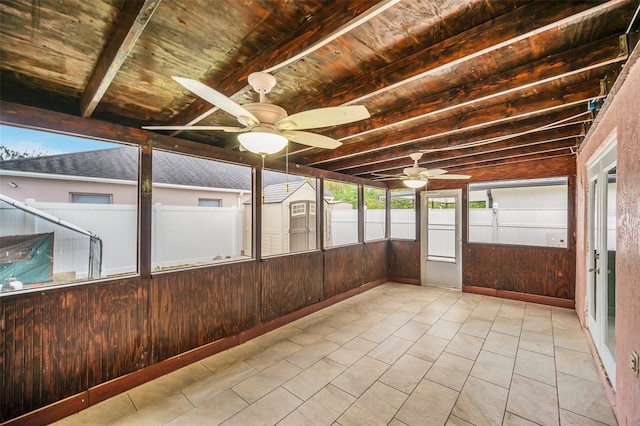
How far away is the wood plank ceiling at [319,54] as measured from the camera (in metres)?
1.35

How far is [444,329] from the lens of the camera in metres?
3.71

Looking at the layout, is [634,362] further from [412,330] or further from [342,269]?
[342,269]

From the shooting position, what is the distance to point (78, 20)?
1.39 meters

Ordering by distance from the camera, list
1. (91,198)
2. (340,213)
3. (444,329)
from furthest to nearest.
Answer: (340,213) → (444,329) → (91,198)

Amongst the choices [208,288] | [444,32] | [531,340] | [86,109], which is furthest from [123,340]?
[531,340]

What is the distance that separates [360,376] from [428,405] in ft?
2.09

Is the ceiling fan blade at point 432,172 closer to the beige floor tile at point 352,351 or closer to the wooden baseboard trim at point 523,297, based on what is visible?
the beige floor tile at point 352,351

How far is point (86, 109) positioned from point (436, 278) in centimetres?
621

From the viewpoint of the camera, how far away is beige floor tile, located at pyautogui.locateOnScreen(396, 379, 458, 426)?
2.08 meters

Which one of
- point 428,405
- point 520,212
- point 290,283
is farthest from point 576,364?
point 290,283

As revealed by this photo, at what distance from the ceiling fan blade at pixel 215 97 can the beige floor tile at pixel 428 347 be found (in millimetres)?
2957

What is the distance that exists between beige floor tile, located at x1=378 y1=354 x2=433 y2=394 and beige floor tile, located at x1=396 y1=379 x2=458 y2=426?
0.07 meters

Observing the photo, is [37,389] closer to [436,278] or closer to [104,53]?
[104,53]

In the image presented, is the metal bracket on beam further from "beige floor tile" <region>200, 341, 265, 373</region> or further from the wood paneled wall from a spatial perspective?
"beige floor tile" <region>200, 341, 265, 373</region>
